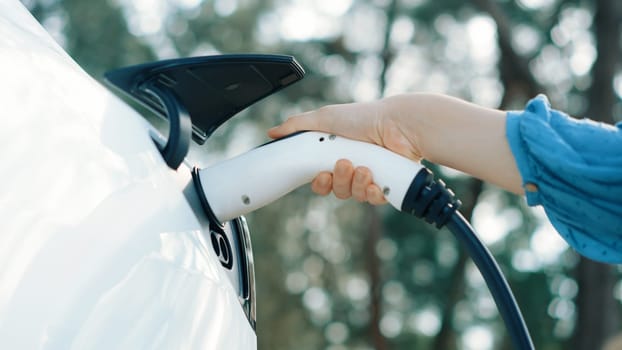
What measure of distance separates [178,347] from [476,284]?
10.2 meters

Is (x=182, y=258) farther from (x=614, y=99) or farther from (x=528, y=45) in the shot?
(x=528, y=45)

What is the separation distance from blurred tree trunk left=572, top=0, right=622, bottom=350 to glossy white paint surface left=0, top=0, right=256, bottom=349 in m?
6.11

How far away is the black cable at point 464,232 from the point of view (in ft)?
3.52

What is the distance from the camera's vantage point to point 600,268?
6.60 metres

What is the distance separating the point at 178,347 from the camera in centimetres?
71

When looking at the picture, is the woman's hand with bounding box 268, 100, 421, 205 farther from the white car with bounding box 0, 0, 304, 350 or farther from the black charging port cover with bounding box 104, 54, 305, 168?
the white car with bounding box 0, 0, 304, 350

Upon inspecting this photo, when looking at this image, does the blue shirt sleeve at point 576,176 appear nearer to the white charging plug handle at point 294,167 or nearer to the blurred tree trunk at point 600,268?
the white charging plug handle at point 294,167

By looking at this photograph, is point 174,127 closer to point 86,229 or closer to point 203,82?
point 203,82

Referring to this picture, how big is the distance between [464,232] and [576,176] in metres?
0.16

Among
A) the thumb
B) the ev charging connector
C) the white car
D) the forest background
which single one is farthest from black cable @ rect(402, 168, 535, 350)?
the forest background

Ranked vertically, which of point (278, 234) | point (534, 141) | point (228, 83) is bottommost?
point (278, 234)

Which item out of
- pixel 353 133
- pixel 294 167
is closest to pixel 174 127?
pixel 294 167

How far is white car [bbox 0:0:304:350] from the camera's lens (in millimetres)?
602

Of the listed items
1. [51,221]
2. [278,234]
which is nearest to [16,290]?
[51,221]
